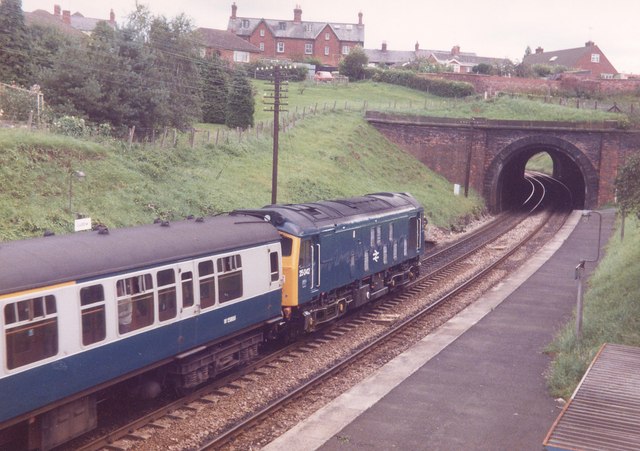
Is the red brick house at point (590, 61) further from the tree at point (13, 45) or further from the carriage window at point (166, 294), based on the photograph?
the carriage window at point (166, 294)

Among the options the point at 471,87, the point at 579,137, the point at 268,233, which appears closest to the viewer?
the point at 268,233

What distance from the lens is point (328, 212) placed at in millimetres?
16984

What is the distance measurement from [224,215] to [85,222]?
296 cm

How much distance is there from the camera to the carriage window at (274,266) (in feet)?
47.1

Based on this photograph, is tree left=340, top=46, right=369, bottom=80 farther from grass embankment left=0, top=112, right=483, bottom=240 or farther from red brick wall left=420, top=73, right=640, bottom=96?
grass embankment left=0, top=112, right=483, bottom=240

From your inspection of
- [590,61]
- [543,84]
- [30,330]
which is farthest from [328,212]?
[590,61]

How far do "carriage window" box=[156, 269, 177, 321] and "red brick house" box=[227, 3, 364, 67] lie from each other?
7899cm

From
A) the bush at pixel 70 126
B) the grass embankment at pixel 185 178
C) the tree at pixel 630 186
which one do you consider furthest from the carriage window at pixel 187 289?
the bush at pixel 70 126

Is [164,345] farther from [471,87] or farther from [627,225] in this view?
[471,87]

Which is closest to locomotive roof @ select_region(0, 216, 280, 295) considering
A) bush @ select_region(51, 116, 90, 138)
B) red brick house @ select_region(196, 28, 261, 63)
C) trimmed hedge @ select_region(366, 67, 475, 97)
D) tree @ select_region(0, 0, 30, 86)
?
bush @ select_region(51, 116, 90, 138)

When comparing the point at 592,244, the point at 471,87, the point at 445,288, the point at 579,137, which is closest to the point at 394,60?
the point at 471,87

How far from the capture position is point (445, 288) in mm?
23062

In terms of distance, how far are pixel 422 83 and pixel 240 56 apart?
21888 mm

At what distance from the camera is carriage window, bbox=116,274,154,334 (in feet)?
34.6
